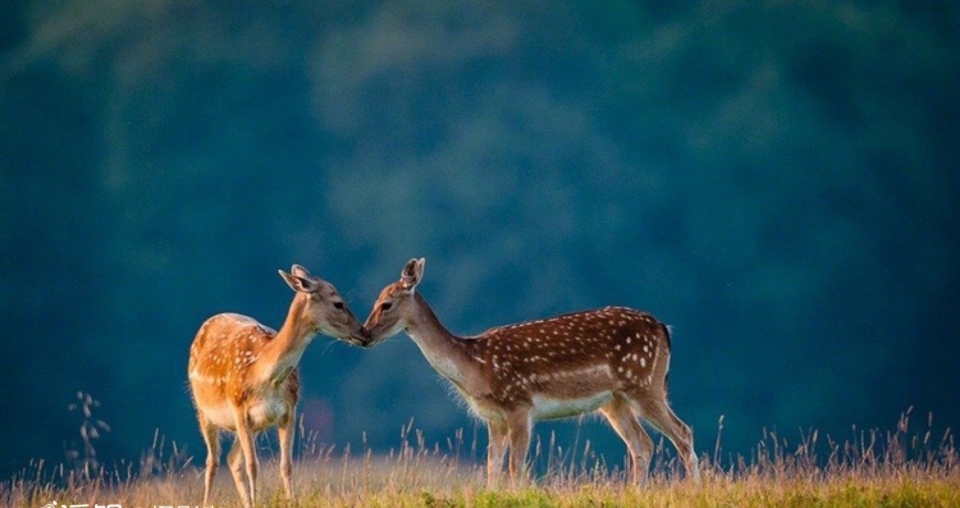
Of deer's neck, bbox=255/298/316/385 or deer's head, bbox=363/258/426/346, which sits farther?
deer's head, bbox=363/258/426/346

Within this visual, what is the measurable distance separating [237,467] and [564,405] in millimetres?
2751

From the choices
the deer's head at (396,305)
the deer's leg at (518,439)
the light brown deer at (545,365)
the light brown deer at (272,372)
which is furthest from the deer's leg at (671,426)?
the light brown deer at (272,372)

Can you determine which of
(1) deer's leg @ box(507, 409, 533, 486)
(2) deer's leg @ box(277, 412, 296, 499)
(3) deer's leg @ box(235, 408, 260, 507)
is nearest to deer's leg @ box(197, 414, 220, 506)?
(3) deer's leg @ box(235, 408, 260, 507)

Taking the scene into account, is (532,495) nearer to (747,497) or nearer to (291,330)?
(747,497)

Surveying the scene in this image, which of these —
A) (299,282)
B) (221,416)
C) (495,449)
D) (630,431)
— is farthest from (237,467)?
(630,431)

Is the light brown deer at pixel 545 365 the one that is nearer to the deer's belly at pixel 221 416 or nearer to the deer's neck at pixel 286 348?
the deer's neck at pixel 286 348

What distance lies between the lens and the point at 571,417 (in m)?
13.1

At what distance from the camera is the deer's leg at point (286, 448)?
440 inches

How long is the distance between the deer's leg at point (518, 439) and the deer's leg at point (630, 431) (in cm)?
94

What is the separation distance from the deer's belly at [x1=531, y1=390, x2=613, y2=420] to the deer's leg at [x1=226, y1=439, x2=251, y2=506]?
7.95 ft

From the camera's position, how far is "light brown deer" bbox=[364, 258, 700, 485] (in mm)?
12688

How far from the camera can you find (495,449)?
12.5 metres

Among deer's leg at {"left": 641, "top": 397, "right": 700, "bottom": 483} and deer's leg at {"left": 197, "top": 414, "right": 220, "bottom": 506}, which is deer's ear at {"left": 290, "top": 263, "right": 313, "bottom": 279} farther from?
deer's leg at {"left": 641, "top": 397, "right": 700, "bottom": 483}

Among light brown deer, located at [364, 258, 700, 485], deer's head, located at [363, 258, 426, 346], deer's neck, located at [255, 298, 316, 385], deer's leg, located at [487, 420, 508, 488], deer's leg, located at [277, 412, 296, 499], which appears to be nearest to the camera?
deer's leg, located at [277, 412, 296, 499]
